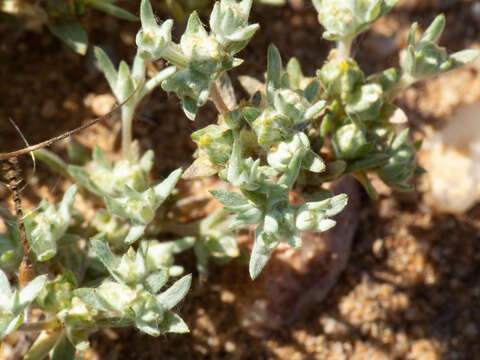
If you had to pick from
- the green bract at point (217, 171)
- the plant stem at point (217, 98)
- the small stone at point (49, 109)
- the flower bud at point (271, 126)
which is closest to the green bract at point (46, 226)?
the green bract at point (217, 171)

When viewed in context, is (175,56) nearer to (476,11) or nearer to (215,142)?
(215,142)

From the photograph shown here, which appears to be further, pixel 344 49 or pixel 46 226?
pixel 344 49

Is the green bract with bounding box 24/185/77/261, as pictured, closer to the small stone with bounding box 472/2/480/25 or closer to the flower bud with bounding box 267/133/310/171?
the flower bud with bounding box 267/133/310/171

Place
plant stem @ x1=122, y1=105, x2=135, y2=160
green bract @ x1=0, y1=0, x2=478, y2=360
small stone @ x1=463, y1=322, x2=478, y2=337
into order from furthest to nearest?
small stone @ x1=463, y1=322, x2=478, y2=337 < plant stem @ x1=122, y1=105, x2=135, y2=160 < green bract @ x1=0, y1=0, x2=478, y2=360

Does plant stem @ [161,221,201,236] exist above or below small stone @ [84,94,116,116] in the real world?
below

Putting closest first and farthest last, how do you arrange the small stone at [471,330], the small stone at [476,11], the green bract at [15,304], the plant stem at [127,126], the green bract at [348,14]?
the green bract at [15,304], the green bract at [348,14], the plant stem at [127,126], the small stone at [471,330], the small stone at [476,11]

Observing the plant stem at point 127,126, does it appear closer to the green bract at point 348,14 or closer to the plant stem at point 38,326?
the plant stem at point 38,326

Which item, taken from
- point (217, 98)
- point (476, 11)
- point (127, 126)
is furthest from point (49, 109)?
point (476, 11)

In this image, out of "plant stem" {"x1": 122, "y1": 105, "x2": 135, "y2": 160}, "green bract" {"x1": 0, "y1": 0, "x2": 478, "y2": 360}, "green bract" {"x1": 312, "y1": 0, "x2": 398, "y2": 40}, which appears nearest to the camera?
"green bract" {"x1": 0, "y1": 0, "x2": 478, "y2": 360}

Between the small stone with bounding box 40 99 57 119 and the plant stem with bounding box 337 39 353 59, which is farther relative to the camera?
the small stone with bounding box 40 99 57 119

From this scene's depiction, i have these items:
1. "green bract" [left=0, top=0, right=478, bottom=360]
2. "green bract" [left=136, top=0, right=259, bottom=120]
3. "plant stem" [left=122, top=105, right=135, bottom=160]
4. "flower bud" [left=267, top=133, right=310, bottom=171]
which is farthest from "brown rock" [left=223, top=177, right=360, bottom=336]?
"green bract" [left=136, top=0, right=259, bottom=120]

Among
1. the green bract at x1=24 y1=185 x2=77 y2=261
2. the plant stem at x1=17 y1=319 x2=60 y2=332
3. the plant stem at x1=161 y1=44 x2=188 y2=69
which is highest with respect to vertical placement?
the plant stem at x1=161 y1=44 x2=188 y2=69
